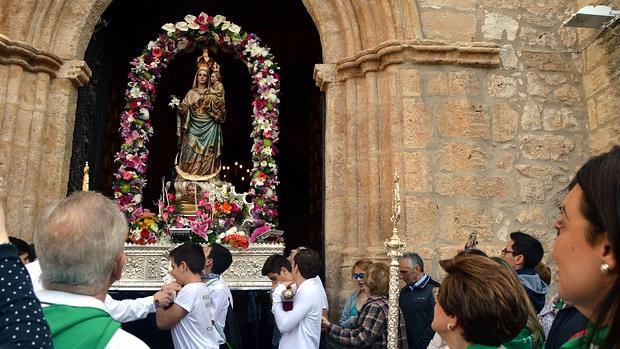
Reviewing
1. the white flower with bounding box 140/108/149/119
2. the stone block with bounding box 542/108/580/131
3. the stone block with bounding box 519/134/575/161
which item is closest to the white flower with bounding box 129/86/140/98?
the white flower with bounding box 140/108/149/119

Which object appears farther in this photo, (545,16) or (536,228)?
(545,16)

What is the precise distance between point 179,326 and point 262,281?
2.22 meters

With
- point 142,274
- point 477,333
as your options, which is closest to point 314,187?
point 142,274

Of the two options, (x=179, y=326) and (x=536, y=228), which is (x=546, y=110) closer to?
(x=536, y=228)

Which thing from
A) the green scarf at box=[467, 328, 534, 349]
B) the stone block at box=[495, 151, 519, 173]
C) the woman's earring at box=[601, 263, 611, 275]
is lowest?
the green scarf at box=[467, 328, 534, 349]

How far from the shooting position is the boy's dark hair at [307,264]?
4.04 m

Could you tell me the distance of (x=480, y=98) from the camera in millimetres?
5910

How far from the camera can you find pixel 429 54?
5879mm

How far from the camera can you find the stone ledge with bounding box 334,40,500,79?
584 centimetres

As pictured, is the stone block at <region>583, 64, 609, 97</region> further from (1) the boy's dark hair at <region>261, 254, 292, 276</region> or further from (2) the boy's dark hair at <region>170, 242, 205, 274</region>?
(2) the boy's dark hair at <region>170, 242, 205, 274</region>

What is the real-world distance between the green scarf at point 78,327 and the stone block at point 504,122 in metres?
5.12

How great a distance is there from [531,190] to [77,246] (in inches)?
205

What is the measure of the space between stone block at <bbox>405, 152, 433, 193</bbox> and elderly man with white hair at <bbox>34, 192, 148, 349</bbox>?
4275 mm

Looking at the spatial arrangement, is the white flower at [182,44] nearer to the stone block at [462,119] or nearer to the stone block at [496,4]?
the stone block at [462,119]
